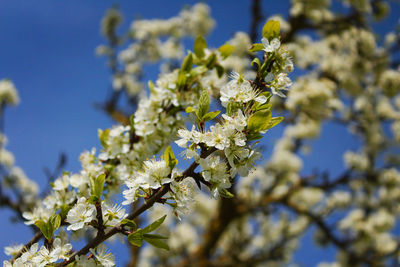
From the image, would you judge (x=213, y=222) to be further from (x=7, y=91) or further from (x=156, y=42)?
(x=7, y=91)

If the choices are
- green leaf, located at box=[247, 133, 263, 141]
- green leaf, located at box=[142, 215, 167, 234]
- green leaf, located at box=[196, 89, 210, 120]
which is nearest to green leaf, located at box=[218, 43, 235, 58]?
green leaf, located at box=[196, 89, 210, 120]

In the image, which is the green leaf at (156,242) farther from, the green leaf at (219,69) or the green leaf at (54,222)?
the green leaf at (219,69)

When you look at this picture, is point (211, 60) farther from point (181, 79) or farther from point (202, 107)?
point (202, 107)

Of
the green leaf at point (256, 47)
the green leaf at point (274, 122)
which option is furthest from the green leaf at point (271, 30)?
the green leaf at point (274, 122)

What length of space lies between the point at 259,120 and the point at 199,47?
71 cm

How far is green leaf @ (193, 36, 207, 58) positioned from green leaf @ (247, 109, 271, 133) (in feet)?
2.22

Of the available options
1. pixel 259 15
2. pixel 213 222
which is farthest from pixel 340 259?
pixel 259 15

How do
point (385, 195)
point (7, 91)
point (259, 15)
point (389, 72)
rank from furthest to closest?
point (385, 195) → point (389, 72) → point (7, 91) → point (259, 15)

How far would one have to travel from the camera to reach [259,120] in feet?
2.37

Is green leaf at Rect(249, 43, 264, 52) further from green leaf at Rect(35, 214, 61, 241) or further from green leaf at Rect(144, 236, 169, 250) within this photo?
green leaf at Rect(35, 214, 61, 241)

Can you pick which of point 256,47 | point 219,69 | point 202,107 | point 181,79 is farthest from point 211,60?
point 202,107

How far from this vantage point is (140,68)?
216 inches

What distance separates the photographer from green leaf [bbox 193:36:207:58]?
131cm

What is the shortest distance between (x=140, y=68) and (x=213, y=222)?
3.06 metres
